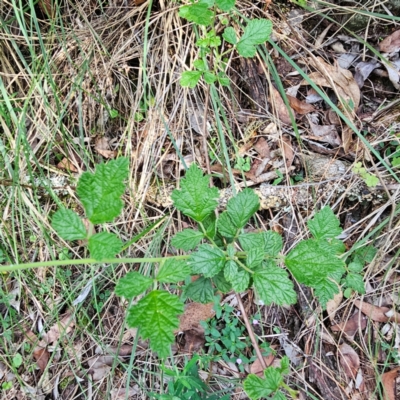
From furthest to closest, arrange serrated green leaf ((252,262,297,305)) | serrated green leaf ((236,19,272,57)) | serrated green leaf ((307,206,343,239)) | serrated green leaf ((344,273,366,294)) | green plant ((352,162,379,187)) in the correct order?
green plant ((352,162,379,187)) < serrated green leaf ((344,273,366,294)) < serrated green leaf ((236,19,272,57)) < serrated green leaf ((307,206,343,239)) < serrated green leaf ((252,262,297,305))

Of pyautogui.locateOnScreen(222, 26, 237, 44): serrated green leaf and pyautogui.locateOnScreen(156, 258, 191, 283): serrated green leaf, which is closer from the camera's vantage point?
pyautogui.locateOnScreen(156, 258, 191, 283): serrated green leaf

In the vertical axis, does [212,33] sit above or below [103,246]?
above

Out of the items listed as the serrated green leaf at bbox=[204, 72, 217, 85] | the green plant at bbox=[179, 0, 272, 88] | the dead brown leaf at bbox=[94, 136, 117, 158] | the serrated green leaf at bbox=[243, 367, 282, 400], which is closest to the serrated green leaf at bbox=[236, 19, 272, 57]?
the green plant at bbox=[179, 0, 272, 88]

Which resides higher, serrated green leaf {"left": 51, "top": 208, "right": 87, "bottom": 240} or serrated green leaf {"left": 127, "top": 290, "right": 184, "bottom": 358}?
serrated green leaf {"left": 51, "top": 208, "right": 87, "bottom": 240}

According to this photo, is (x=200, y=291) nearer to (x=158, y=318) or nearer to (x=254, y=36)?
(x=158, y=318)

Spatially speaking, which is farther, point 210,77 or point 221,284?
point 210,77

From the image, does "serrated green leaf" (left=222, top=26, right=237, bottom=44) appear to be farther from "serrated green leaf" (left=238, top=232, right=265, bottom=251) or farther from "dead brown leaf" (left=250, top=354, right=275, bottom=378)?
"dead brown leaf" (left=250, top=354, right=275, bottom=378)

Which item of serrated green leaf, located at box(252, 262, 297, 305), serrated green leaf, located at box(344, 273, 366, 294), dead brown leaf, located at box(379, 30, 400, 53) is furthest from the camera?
dead brown leaf, located at box(379, 30, 400, 53)

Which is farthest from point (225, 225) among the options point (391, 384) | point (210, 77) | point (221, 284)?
point (391, 384)
